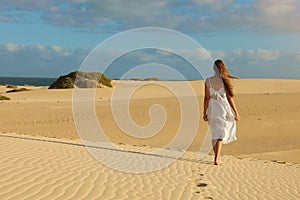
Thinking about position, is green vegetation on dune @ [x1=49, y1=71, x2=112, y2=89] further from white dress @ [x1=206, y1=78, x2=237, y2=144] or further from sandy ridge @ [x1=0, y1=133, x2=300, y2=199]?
white dress @ [x1=206, y1=78, x2=237, y2=144]

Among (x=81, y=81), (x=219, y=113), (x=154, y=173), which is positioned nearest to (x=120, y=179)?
(x=154, y=173)

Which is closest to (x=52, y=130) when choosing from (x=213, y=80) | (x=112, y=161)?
(x=112, y=161)

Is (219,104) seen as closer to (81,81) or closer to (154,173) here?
(154,173)

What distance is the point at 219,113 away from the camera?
912 centimetres

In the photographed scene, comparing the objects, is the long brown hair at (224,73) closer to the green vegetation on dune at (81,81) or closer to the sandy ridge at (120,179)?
the sandy ridge at (120,179)

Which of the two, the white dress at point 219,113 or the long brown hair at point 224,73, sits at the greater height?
the long brown hair at point 224,73

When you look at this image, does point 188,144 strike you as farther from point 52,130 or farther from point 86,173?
point 86,173

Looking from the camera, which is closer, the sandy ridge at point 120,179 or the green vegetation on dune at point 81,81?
the sandy ridge at point 120,179

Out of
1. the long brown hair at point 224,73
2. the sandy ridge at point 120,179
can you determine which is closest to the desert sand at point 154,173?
the sandy ridge at point 120,179

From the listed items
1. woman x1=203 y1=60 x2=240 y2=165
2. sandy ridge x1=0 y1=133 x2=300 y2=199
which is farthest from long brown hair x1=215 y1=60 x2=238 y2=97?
sandy ridge x1=0 y1=133 x2=300 y2=199

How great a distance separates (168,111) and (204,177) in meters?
18.6

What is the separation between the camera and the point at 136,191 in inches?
262

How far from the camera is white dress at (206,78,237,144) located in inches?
359

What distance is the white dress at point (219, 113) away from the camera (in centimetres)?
912
